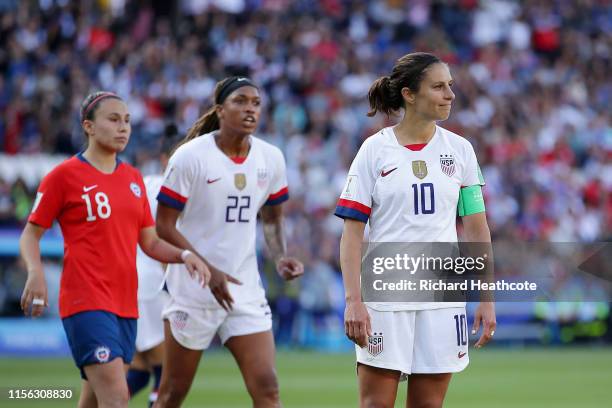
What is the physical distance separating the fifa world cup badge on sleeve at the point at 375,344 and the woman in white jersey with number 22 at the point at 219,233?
5.23 ft

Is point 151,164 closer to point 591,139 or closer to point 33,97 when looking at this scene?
point 33,97

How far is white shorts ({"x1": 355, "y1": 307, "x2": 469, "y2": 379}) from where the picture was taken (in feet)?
22.5

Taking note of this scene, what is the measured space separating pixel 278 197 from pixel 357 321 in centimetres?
246

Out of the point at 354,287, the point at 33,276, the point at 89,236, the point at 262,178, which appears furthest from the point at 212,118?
the point at 354,287

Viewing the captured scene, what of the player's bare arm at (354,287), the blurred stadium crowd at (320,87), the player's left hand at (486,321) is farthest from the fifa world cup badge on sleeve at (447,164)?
the blurred stadium crowd at (320,87)

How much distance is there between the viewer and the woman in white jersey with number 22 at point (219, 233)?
8.48m

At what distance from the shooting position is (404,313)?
273 inches

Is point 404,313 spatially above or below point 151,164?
below

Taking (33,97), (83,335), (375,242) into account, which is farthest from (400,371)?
(33,97)

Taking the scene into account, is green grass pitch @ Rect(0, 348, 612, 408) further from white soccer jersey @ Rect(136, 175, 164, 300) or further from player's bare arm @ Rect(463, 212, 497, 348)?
player's bare arm @ Rect(463, 212, 497, 348)

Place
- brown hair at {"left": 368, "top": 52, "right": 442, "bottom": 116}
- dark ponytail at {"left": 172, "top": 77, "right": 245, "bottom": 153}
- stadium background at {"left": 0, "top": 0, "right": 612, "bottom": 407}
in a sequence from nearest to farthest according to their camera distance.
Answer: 1. brown hair at {"left": 368, "top": 52, "right": 442, "bottom": 116}
2. dark ponytail at {"left": 172, "top": 77, "right": 245, "bottom": 153}
3. stadium background at {"left": 0, "top": 0, "right": 612, "bottom": 407}

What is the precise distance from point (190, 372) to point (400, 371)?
2126mm

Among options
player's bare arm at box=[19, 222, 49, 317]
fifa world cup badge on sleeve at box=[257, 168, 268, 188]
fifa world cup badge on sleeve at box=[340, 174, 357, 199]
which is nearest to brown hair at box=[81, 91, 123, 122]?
player's bare arm at box=[19, 222, 49, 317]

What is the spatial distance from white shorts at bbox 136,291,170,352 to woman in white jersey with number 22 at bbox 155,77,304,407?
1843 mm
